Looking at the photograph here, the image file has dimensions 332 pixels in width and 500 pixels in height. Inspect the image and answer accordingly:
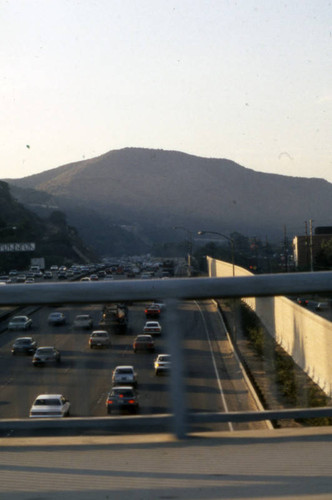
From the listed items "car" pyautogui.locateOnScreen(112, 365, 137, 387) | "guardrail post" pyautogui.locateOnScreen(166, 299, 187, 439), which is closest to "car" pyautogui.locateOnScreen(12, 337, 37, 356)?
"car" pyautogui.locateOnScreen(112, 365, 137, 387)

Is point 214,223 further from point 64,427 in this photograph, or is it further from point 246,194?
point 64,427

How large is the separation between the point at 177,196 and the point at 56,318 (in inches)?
3158

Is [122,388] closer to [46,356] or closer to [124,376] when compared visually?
[124,376]

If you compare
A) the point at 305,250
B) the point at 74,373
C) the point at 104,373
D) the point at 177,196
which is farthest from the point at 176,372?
the point at 177,196

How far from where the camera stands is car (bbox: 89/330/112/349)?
408cm

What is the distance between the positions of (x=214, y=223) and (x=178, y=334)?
70.8 metres

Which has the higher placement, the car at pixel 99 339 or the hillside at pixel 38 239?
the hillside at pixel 38 239

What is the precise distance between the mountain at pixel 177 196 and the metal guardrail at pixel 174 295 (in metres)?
47.1

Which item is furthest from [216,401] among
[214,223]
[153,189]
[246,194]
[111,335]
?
[246,194]

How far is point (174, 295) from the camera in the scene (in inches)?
152

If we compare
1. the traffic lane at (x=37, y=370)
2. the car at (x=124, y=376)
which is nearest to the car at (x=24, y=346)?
the traffic lane at (x=37, y=370)

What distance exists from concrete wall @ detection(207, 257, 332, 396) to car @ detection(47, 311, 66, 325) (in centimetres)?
111

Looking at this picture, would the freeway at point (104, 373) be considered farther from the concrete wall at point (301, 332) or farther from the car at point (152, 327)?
the concrete wall at point (301, 332)

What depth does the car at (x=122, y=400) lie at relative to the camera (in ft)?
13.1
